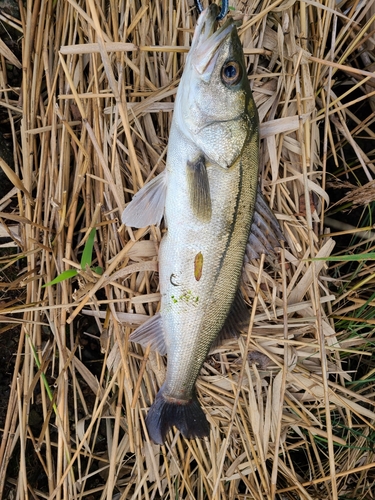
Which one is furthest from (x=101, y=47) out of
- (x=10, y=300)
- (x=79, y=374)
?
(x=79, y=374)

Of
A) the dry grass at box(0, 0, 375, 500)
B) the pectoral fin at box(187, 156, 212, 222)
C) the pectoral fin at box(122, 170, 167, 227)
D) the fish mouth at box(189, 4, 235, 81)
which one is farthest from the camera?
the dry grass at box(0, 0, 375, 500)

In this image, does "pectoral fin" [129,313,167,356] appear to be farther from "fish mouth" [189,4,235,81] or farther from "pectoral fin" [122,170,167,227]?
"fish mouth" [189,4,235,81]

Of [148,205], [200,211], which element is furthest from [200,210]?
[148,205]

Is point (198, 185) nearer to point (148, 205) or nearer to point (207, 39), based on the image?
point (148, 205)

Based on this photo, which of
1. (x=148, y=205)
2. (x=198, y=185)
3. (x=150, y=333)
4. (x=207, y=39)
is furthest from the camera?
(x=150, y=333)

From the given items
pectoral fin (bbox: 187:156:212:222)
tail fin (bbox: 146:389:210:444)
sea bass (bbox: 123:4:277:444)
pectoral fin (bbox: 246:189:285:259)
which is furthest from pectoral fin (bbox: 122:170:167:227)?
tail fin (bbox: 146:389:210:444)

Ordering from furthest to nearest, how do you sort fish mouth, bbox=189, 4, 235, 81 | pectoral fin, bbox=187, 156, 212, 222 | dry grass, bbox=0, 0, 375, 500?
1. dry grass, bbox=0, 0, 375, 500
2. pectoral fin, bbox=187, 156, 212, 222
3. fish mouth, bbox=189, 4, 235, 81

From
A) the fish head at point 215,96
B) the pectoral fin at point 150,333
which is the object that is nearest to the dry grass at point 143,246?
the pectoral fin at point 150,333

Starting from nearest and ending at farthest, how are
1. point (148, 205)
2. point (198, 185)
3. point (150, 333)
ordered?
point (198, 185) → point (148, 205) → point (150, 333)

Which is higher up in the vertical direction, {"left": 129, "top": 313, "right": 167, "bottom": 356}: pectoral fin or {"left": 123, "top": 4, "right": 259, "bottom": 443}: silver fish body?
{"left": 123, "top": 4, "right": 259, "bottom": 443}: silver fish body
